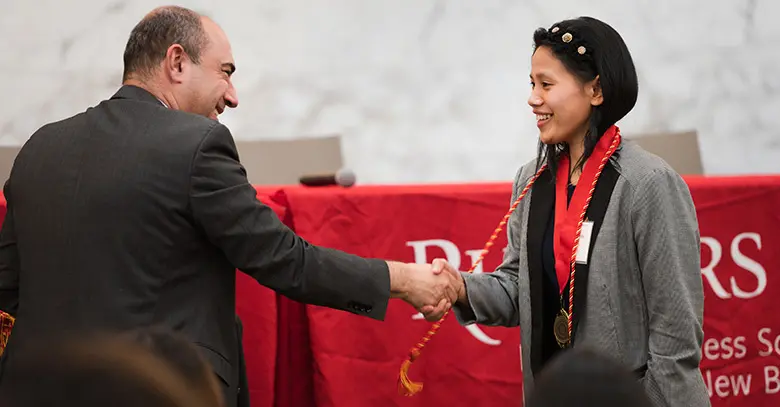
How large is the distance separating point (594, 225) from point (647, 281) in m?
0.14

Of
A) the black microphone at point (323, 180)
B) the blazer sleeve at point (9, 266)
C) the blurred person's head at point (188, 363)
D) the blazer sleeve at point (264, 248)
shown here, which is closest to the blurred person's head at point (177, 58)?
the blazer sleeve at point (264, 248)

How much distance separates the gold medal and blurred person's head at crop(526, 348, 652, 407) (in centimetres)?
95

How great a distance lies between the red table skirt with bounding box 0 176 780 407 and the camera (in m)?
2.39

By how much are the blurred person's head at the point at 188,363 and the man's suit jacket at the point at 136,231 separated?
0.80 meters

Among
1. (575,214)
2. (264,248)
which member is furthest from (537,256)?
(264,248)

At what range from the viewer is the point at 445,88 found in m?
4.34

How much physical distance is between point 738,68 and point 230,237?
350cm

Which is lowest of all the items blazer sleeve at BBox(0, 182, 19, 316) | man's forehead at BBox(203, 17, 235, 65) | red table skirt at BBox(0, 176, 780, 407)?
red table skirt at BBox(0, 176, 780, 407)

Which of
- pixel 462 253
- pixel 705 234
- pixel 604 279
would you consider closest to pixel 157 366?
pixel 604 279

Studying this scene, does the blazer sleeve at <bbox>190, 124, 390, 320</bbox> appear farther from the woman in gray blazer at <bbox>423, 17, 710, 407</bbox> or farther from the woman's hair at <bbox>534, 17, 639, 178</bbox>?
the woman's hair at <bbox>534, 17, 639, 178</bbox>

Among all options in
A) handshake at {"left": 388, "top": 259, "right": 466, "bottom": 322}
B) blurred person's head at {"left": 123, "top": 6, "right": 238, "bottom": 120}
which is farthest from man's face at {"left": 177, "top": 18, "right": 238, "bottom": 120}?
handshake at {"left": 388, "top": 259, "right": 466, "bottom": 322}

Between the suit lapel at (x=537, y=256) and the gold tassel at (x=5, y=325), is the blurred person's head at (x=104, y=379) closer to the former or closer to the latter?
the suit lapel at (x=537, y=256)

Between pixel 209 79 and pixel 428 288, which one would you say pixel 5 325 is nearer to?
pixel 209 79

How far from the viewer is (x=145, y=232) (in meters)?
1.67
